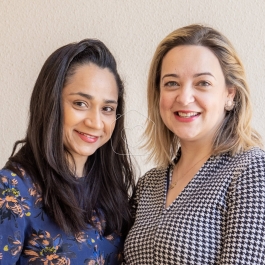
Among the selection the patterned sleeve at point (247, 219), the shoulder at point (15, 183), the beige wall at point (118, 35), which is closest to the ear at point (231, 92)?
the patterned sleeve at point (247, 219)

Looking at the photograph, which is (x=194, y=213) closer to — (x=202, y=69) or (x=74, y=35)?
(x=202, y=69)

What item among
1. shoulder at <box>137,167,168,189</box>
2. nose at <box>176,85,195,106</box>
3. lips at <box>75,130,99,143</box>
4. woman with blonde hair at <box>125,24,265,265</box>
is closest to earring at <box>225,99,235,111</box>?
woman with blonde hair at <box>125,24,265,265</box>

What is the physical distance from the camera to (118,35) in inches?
74.3

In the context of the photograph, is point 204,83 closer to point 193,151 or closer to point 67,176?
point 193,151

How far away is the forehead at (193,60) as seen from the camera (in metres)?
Result: 1.32

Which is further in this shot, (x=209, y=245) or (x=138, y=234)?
(x=138, y=234)

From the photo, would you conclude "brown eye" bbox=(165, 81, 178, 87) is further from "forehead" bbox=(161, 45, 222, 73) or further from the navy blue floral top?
the navy blue floral top

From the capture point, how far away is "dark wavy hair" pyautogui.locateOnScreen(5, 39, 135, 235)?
1.35 meters

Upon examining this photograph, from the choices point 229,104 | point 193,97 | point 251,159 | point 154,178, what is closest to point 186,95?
point 193,97

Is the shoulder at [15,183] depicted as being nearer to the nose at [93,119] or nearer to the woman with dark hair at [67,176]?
the woman with dark hair at [67,176]

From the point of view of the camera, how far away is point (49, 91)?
137 centimetres

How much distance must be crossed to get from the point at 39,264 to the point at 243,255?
0.55 m

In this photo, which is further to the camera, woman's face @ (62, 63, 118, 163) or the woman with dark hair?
woman's face @ (62, 63, 118, 163)

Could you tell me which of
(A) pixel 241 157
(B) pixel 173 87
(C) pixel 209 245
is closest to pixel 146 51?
(B) pixel 173 87
